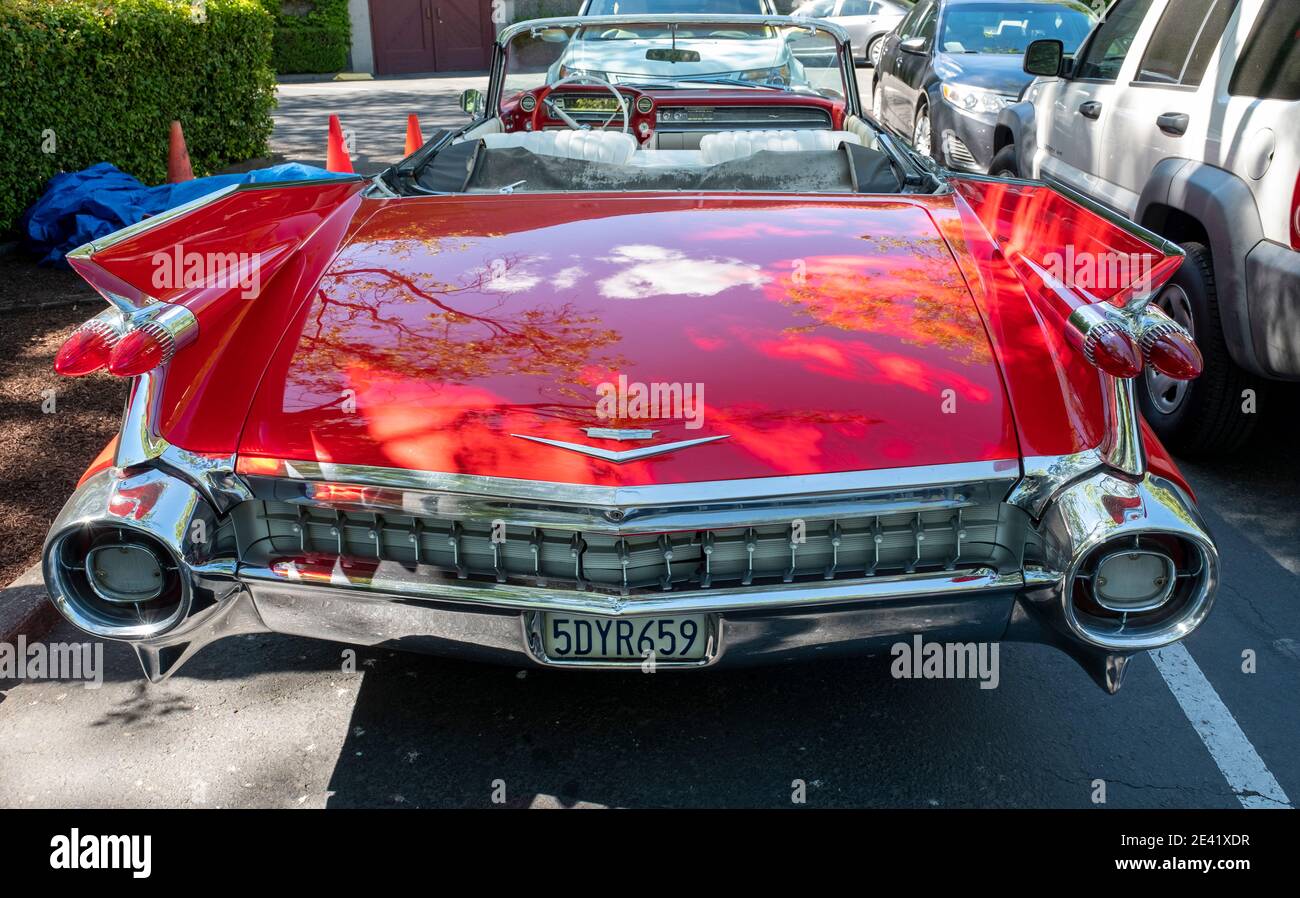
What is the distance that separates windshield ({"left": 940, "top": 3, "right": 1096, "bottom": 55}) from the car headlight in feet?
2.57

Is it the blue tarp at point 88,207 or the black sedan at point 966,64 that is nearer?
the blue tarp at point 88,207

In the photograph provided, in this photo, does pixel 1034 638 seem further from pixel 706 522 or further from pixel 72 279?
pixel 72 279

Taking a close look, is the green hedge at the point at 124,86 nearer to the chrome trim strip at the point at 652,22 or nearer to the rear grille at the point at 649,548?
the chrome trim strip at the point at 652,22

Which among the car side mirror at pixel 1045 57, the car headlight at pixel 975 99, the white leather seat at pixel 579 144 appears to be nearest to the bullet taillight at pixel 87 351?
the white leather seat at pixel 579 144

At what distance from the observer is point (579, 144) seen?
4020 mm

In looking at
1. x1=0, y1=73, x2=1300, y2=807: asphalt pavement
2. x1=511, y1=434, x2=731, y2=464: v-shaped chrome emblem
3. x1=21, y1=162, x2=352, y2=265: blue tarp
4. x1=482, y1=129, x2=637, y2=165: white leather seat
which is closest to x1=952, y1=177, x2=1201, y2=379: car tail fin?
x1=511, y1=434, x2=731, y2=464: v-shaped chrome emblem

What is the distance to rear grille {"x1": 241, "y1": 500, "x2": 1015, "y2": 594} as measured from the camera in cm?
243

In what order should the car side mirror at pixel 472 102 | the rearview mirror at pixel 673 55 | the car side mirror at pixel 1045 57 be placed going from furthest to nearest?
1. the rearview mirror at pixel 673 55
2. the car side mirror at pixel 1045 57
3. the car side mirror at pixel 472 102

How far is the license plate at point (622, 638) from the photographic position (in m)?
2.48

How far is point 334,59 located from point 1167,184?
2190 centimetres

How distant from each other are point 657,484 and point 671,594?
0.80 feet

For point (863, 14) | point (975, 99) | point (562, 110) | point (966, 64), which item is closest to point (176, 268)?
point (562, 110)

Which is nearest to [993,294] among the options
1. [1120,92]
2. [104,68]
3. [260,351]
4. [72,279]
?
[260,351]

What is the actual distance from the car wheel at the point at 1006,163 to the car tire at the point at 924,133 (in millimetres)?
2207
